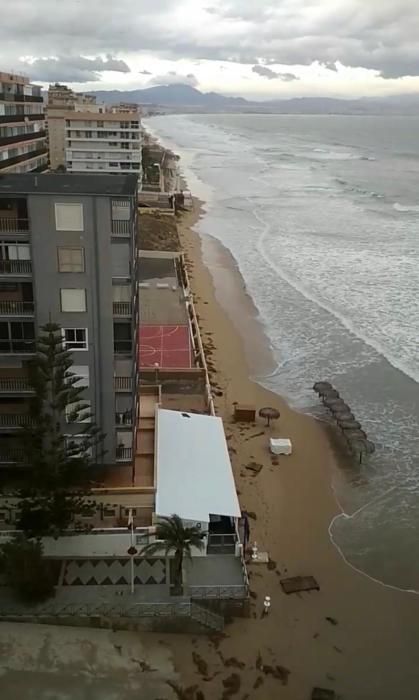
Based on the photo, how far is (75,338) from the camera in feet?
66.3

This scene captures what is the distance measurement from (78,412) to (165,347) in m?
15.0

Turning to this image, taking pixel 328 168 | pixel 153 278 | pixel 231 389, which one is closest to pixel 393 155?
pixel 328 168

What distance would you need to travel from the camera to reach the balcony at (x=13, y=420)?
21.0m

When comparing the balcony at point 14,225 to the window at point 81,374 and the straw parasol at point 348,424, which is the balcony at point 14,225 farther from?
the straw parasol at point 348,424

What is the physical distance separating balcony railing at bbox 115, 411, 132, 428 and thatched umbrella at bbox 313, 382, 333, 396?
40.9 feet

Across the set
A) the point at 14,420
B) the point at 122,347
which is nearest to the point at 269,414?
the point at 122,347

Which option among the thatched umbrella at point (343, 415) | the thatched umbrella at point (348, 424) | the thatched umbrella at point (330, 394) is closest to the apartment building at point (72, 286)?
the thatched umbrella at point (348, 424)

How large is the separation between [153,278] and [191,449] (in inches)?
1092

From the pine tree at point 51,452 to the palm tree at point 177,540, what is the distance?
2293 millimetres

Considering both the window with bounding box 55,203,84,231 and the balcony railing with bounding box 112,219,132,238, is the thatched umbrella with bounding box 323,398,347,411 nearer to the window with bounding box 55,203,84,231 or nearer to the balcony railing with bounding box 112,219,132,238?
the balcony railing with bounding box 112,219,132,238

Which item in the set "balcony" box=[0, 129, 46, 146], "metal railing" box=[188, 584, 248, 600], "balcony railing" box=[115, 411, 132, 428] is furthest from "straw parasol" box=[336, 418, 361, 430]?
"balcony" box=[0, 129, 46, 146]

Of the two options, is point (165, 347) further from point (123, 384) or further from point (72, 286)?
point (72, 286)

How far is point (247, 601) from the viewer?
61.4ft

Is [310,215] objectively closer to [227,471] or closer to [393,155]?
[227,471]
